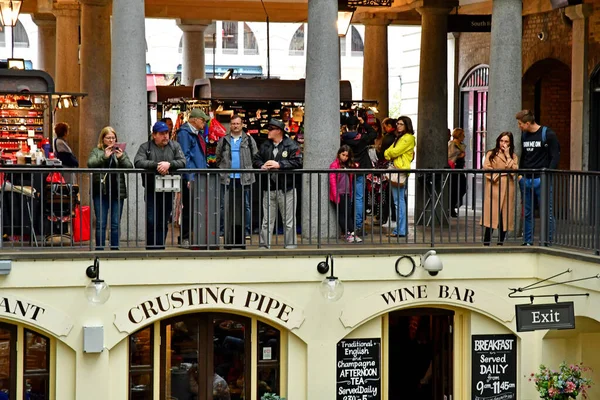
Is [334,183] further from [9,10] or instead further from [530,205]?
[9,10]

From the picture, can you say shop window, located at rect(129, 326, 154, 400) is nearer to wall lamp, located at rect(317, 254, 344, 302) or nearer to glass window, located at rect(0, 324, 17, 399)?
glass window, located at rect(0, 324, 17, 399)

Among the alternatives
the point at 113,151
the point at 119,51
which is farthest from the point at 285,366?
the point at 119,51

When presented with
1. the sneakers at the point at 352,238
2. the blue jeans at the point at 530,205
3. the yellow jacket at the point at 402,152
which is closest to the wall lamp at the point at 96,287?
the sneakers at the point at 352,238

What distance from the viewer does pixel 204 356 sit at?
639 inches

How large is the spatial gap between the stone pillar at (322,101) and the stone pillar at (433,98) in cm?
471

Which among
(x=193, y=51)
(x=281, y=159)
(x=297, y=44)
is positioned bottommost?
(x=281, y=159)

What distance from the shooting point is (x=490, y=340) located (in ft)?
53.8

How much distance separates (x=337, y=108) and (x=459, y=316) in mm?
3043

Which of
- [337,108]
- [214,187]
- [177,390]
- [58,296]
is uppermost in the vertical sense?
[337,108]

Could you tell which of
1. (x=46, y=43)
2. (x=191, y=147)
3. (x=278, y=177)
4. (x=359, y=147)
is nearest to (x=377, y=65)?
(x=359, y=147)

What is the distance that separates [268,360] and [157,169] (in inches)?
112

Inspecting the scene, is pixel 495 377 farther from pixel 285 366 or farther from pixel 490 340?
pixel 285 366

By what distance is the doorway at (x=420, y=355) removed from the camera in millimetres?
16812

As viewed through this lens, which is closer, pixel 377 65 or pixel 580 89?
pixel 580 89
